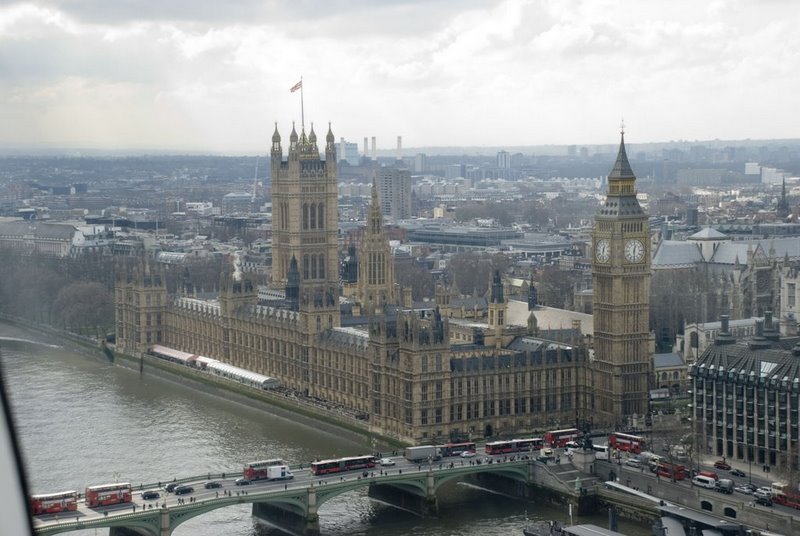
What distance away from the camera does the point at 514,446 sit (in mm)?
16312

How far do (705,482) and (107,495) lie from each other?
6291 mm

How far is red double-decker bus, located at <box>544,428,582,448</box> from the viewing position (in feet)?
55.2

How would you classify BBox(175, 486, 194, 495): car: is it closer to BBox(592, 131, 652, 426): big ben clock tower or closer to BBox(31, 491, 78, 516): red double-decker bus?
BBox(31, 491, 78, 516): red double-decker bus

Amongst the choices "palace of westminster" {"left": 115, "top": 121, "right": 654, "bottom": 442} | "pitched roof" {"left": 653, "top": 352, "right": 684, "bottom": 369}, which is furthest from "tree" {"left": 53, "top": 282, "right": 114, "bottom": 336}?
"pitched roof" {"left": 653, "top": 352, "right": 684, "bottom": 369}

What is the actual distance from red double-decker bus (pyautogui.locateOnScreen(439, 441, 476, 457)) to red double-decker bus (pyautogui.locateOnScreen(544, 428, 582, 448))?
1.09 metres

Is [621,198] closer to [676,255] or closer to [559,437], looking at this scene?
[559,437]

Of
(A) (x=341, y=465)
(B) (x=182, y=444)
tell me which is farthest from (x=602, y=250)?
(B) (x=182, y=444)

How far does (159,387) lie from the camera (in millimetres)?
23766

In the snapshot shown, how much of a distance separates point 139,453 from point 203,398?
5130 mm

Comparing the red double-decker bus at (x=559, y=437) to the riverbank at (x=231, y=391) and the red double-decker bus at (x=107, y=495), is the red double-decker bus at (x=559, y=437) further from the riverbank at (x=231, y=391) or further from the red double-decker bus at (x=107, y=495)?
the red double-decker bus at (x=107, y=495)

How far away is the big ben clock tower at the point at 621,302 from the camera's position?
18.4 m

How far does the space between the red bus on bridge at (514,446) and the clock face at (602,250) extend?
3170 mm

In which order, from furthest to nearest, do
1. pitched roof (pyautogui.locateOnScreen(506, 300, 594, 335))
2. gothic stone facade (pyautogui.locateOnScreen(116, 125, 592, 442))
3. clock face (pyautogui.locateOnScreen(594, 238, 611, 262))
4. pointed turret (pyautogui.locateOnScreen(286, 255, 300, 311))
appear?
pointed turret (pyautogui.locateOnScreen(286, 255, 300, 311))
pitched roof (pyautogui.locateOnScreen(506, 300, 594, 335))
clock face (pyautogui.locateOnScreen(594, 238, 611, 262))
gothic stone facade (pyautogui.locateOnScreen(116, 125, 592, 442))

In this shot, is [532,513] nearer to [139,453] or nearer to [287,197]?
[139,453]
